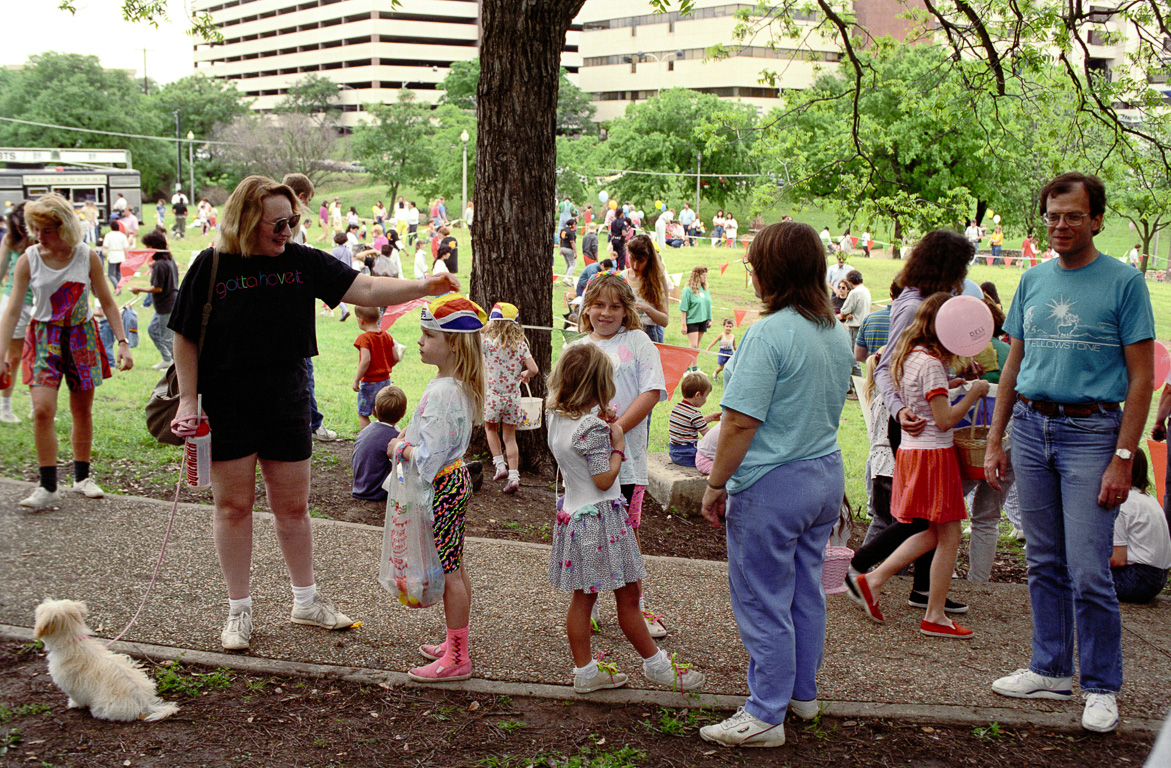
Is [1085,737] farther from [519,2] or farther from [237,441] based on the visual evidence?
[519,2]

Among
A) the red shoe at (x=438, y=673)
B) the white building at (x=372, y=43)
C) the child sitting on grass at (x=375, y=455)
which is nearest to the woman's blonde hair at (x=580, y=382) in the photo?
the red shoe at (x=438, y=673)

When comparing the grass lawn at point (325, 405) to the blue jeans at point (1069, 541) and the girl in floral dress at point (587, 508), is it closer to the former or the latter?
the girl in floral dress at point (587, 508)

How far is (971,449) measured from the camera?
4484 millimetres

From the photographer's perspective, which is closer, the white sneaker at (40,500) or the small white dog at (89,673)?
the small white dog at (89,673)

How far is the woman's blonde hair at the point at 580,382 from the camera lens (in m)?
3.56

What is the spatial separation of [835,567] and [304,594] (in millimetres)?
2488

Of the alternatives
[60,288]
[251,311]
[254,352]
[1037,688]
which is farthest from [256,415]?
[1037,688]

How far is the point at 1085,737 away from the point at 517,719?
7.24 ft

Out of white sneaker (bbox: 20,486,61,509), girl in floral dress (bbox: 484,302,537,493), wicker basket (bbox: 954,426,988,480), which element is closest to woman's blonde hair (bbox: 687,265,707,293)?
girl in floral dress (bbox: 484,302,537,493)

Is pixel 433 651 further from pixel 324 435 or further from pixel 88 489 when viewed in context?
pixel 324 435

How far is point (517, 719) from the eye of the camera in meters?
3.51

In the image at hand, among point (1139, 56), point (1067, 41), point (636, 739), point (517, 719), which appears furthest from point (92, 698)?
point (1139, 56)

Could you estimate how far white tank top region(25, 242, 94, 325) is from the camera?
5.51m

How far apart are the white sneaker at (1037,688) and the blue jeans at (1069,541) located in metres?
0.03
